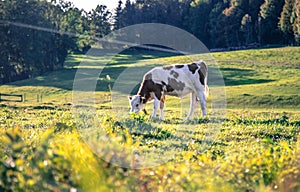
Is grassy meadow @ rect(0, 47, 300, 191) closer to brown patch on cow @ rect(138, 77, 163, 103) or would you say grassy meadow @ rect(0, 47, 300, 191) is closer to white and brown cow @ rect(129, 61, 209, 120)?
white and brown cow @ rect(129, 61, 209, 120)

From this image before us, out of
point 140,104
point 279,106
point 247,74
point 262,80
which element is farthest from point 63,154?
point 247,74

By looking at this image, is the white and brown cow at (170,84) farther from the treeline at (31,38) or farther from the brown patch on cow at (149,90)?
the treeline at (31,38)

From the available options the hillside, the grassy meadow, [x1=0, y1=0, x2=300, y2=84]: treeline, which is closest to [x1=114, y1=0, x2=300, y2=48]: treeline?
[x1=0, y1=0, x2=300, y2=84]: treeline

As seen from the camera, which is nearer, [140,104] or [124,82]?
[140,104]

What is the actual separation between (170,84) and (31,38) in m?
65.0

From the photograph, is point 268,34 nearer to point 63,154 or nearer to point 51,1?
point 51,1

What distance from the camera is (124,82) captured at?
6425cm

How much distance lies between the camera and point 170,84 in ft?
66.9

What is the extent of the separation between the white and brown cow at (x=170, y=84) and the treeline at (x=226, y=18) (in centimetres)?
6751

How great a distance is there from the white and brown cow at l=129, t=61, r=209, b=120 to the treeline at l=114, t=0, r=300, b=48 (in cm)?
6751

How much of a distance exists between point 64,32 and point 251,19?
43.2 metres

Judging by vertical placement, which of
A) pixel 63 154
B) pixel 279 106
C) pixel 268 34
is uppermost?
pixel 268 34

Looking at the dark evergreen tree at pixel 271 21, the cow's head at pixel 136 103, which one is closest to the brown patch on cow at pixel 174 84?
the cow's head at pixel 136 103

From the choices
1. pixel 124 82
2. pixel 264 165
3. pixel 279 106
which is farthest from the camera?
pixel 124 82
